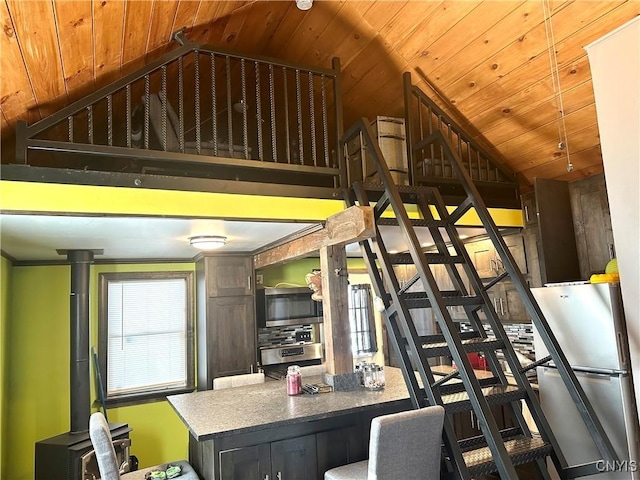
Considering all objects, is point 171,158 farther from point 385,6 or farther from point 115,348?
point 115,348

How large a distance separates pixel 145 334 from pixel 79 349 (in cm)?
106

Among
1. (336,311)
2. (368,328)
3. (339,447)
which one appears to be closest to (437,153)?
(336,311)

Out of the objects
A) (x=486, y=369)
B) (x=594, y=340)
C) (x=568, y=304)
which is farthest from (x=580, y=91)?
(x=486, y=369)

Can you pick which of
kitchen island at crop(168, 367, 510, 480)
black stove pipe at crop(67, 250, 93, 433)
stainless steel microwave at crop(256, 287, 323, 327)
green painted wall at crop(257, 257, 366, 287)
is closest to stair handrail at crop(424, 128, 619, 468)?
kitchen island at crop(168, 367, 510, 480)

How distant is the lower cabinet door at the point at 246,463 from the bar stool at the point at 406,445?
0.75m

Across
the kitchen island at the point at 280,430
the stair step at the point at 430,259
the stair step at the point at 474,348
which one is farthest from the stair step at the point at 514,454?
the stair step at the point at 430,259

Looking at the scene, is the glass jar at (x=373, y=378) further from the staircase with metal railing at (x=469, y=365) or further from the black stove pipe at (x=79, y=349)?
the black stove pipe at (x=79, y=349)

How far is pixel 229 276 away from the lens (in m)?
4.82

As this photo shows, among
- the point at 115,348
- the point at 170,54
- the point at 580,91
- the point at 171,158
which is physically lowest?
the point at 115,348

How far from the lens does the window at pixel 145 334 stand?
15.6 ft

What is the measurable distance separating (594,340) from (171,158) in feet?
9.81

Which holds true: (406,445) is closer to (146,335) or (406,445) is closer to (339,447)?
(339,447)

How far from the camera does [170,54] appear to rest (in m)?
2.89

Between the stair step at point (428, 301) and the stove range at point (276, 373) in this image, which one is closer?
the stair step at point (428, 301)
